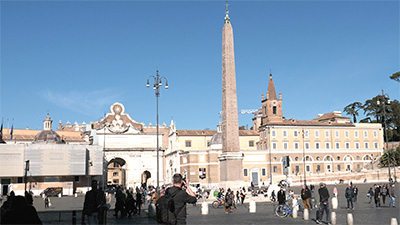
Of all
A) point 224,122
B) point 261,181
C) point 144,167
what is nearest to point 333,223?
point 224,122

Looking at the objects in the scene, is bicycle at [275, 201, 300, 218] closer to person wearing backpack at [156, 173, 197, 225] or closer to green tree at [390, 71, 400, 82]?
person wearing backpack at [156, 173, 197, 225]

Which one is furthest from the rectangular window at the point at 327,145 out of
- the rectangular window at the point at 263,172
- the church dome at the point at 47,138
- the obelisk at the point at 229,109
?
the obelisk at the point at 229,109

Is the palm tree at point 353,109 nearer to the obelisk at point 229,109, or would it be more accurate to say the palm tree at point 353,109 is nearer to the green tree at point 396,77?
the green tree at point 396,77

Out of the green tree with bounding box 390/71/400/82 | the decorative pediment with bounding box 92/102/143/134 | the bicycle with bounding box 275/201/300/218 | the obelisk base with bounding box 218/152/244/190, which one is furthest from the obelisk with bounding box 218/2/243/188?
the green tree with bounding box 390/71/400/82

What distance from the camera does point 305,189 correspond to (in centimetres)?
1662

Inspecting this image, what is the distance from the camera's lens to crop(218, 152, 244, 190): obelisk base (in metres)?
26.8

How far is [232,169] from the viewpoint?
1078 inches

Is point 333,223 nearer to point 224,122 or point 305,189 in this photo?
point 305,189

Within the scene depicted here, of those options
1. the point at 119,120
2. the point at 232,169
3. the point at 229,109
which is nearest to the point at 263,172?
the point at 119,120

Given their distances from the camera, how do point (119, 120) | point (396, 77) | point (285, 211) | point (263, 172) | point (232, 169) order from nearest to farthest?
point (285, 211) → point (232, 169) → point (263, 172) → point (119, 120) → point (396, 77)

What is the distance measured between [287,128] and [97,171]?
2691 centimetres

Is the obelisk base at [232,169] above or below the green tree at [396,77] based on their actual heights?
below

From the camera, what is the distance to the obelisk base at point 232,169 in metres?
26.8

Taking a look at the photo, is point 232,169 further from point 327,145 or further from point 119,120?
point 119,120
